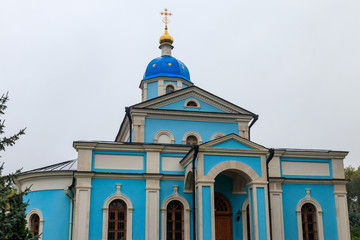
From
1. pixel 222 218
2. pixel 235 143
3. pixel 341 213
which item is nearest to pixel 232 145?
pixel 235 143

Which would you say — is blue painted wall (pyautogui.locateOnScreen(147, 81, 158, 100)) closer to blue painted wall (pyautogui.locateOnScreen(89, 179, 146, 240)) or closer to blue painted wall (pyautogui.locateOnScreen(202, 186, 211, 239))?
blue painted wall (pyautogui.locateOnScreen(89, 179, 146, 240))

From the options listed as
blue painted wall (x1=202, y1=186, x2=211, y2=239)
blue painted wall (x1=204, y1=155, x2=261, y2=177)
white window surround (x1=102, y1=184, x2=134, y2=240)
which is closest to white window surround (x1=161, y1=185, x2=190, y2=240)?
white window surround (x1=102, y1=184, x2=134, y2=240)

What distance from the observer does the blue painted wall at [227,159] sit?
14.4m

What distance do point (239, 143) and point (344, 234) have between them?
5851 mm

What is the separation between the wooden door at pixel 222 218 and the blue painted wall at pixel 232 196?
0.15 meters

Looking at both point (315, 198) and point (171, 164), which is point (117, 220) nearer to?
point (171, 164)

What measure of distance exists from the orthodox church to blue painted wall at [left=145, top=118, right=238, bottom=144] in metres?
0.04

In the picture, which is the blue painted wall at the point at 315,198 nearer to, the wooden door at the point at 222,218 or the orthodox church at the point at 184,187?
the orthodox church at the point at 184,187

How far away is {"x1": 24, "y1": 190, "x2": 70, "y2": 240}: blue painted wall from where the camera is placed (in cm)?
1577

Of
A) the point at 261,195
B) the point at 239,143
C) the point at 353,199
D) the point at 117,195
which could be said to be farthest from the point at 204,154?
the point at 353,199

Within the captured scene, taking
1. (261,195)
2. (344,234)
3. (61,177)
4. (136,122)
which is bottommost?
(344,234)

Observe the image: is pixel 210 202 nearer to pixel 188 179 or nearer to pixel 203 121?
pixel 188 179

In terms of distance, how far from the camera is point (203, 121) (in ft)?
60.3

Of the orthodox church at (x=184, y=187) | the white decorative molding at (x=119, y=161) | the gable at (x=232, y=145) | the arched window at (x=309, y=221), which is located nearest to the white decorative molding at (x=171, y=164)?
the orthodox church at (x=184, y=187)
